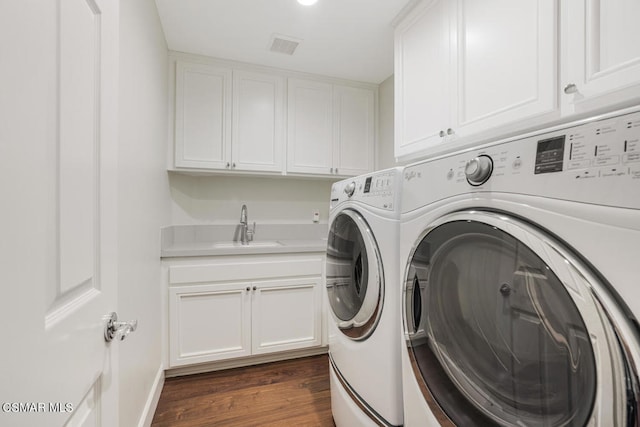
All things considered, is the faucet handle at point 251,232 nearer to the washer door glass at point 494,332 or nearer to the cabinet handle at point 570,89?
the washer door glass at point 494,332

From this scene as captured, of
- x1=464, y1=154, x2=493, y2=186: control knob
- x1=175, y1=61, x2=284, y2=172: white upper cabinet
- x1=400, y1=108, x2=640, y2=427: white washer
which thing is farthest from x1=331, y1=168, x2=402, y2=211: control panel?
x1=175, y1=61, x2=284, y2=172: white upper cabinet

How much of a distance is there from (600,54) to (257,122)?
212 centimetres

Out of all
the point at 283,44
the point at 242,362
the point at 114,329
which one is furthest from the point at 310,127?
the point at 114,329

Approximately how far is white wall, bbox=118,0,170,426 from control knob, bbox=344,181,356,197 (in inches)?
36.3

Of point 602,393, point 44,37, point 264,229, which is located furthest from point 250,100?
point 602,393

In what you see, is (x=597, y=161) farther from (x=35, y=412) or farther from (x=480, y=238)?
(x=35, y=412)

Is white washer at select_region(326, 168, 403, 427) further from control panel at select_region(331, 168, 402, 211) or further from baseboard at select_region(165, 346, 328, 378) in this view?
baseboard at select_region(165, 346, 328, 378)

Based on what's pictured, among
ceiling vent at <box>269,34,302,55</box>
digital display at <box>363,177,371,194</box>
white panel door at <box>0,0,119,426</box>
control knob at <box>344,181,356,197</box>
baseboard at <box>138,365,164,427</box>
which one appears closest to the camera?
white panel door at <box>0,0,119,426</box>

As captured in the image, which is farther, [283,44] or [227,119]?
[227,119]

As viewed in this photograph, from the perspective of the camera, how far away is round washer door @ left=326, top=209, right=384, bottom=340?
3.61 ft

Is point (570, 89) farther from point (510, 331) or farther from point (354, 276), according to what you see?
point (354, 276)

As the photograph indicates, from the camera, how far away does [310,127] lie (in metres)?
2.61

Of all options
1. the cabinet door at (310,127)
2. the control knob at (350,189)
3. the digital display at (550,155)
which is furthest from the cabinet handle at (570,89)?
the cabinet door at (310,127)

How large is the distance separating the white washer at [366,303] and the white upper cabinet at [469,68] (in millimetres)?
606
